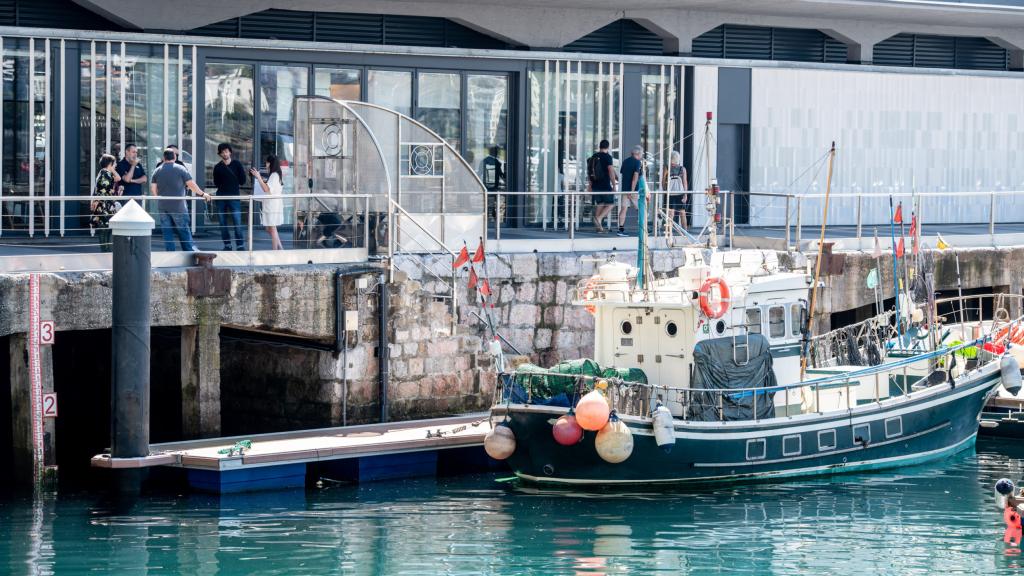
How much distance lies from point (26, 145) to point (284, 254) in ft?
19.4

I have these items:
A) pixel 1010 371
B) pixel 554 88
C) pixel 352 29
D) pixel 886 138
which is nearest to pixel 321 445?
pixel 1010 371

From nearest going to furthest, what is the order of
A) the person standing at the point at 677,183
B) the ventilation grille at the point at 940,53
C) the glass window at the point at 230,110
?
1. the glass window at the point at 230,110
2. the person standing at the point at 677,183
3. the ventilation grille at the point at 940,53

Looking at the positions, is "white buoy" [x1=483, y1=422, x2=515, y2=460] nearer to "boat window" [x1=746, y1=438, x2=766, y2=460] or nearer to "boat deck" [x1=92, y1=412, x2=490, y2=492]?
"boat deck" [x1=92, y1=412, x2=490, y2=492]

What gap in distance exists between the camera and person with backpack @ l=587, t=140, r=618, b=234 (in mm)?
27688

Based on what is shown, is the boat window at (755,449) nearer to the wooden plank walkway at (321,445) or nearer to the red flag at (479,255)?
the wooden plank walkway at (321,445)

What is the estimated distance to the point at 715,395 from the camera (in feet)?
70.3

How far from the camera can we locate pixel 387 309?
22.7m

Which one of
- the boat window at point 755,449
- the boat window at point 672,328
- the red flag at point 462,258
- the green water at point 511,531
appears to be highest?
the red flag at point 462,258

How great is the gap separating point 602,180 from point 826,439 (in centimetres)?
769

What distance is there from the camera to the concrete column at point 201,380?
2147 centimetres

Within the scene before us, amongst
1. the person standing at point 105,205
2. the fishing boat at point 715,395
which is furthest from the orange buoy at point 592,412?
the person standing at point 105,205

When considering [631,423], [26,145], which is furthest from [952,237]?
[26,145]

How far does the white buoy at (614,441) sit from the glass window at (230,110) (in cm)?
1011

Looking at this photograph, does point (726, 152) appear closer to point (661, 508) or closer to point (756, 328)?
point (756, 328)
